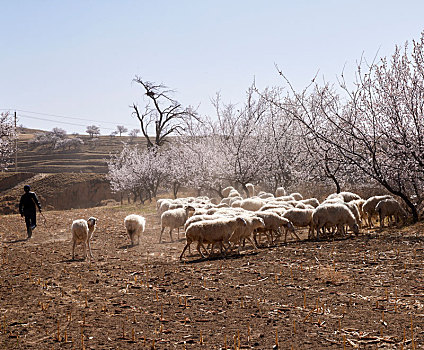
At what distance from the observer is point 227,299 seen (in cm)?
708

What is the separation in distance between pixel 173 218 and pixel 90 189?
43.4 metres

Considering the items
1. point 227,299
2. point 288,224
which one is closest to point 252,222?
point 288,224

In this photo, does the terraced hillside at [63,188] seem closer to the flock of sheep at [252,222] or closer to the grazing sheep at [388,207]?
the flock of sheep at [252,222]

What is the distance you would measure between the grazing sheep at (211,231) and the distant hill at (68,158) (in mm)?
53676

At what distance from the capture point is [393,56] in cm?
1406

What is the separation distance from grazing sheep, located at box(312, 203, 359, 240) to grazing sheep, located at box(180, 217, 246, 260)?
2561mm

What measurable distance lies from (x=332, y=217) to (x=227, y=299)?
6.36 metres

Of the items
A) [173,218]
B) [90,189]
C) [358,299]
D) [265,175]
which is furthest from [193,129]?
[358,299]

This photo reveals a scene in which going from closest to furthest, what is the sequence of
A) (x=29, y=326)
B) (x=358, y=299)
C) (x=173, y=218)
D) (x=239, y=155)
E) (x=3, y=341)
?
(x=3, y=341) → (x=29, y=326) → (x=358, y=299) → (x=173, y=218) → (x=239, y=155)

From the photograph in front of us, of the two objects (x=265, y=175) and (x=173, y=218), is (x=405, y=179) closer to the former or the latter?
(x=173, y=218)

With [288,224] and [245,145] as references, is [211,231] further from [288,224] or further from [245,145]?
[245,145]

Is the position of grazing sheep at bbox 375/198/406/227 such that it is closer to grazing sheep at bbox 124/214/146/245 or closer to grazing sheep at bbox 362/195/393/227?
grazing sheep at bbox 362/195/393/227

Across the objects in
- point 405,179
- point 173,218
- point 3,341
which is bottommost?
point 3,341

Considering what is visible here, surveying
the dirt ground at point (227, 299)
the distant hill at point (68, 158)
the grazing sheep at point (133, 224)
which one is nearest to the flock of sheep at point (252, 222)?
the grazing sheep at point (133, 224)
